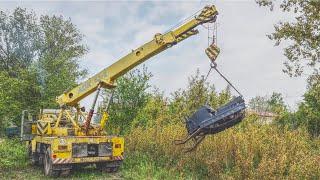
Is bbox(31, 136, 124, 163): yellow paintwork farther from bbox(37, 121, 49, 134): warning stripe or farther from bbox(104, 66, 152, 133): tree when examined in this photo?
bbox(104, 66, 152, 133): tree

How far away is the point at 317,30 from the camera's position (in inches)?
663

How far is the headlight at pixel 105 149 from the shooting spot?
14.4 metres

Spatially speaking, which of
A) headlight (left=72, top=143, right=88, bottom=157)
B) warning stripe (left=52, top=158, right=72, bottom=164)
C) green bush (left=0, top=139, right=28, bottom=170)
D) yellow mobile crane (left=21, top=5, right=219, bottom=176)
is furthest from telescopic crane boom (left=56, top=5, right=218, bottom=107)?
green bush (left=0, top=139, right=28, bottom=170)

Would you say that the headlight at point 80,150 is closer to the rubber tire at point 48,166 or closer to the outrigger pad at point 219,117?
the rubber tire at point 48,166

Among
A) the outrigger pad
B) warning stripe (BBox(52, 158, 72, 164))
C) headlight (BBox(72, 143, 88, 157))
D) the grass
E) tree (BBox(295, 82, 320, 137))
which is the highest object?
tree (BBox(295, 82, 320, 137))

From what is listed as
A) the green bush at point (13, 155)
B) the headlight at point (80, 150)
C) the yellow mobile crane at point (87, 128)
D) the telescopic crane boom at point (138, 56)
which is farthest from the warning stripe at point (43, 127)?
the headlight at point (80, 150)

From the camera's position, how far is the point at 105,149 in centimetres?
1445

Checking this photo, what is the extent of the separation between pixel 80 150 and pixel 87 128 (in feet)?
3.95

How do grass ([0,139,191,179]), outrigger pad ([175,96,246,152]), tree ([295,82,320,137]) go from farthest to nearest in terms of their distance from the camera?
tree ([295,82,320,137]) → grass ([0,139,191,179]) → outrigger pad ([175,96,246,152])

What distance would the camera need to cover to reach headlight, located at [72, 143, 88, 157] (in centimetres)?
1386

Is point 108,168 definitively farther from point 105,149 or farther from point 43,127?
point 43,127

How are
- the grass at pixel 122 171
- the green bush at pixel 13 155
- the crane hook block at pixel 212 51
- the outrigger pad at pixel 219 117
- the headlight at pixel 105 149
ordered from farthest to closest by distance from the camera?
the green bush at pixel 13 155
the headlight at pixel 105 149
the grass at pixel 122 171
the crane hook block at pixel 212 51
the outrigger pad at pixel 219 117

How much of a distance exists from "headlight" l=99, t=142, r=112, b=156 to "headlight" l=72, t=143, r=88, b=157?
1.73 ft

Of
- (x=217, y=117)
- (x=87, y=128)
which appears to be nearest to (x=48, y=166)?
(x=87, y=128)
